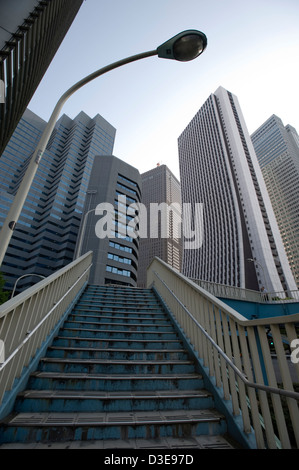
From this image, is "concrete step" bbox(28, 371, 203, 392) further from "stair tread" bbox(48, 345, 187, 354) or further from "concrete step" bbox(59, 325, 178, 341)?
"concrete step" bbox(59, 325, 178, 341)

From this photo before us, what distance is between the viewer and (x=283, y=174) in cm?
11894

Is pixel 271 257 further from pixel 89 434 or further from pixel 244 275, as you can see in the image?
pixel 89 434

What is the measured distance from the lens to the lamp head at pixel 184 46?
2783 millimetres

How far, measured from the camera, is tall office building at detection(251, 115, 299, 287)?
111875mm

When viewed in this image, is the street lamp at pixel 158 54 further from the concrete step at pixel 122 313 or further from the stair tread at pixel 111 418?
the concrete step at pixel 122 313

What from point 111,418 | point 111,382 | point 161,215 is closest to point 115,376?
point 111,382

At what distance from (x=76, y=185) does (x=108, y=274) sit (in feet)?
183

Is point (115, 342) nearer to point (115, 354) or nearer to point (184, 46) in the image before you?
point (115, 354)

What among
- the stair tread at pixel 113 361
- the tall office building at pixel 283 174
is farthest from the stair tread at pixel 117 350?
the tall office building at pixel 283 174

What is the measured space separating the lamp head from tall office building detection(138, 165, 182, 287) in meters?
139

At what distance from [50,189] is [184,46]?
90217 mm

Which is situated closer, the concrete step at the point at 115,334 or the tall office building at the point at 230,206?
the concrete step at the point at 115,334

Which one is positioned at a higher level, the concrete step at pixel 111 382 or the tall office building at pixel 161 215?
the tall office building at pixel 161 215

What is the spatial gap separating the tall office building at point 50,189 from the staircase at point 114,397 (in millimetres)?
66629
